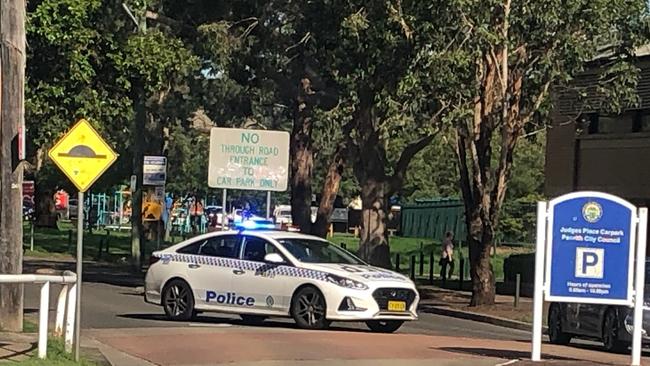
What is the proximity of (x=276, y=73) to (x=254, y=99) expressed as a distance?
18.2 feet

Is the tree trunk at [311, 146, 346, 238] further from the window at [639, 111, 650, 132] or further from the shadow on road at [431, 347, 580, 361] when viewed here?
the shadow on road at [431, 347, 580, 361]

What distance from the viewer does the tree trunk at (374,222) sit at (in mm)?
33594

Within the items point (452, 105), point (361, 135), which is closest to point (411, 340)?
point (452, 105)

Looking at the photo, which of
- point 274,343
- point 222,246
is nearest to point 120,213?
point 222,246

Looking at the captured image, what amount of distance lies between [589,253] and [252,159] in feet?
56.7

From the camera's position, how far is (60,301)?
13930mm

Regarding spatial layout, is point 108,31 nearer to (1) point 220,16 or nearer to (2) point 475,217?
(2) point 475,217

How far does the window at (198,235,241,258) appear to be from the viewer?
20500 millimetres

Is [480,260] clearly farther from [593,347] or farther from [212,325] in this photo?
[212,325]

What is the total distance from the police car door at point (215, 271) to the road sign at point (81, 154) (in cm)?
647

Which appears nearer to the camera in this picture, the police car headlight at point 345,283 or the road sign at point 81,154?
the road sign at point 81,154

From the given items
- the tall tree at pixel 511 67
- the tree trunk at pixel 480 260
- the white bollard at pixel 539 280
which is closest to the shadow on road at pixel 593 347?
the white bollard at pixel 539 280

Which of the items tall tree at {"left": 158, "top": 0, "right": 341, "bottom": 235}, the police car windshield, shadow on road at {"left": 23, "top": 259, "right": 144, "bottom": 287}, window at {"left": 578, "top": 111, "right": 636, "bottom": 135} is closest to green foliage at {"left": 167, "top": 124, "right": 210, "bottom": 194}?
shadow on road at {"left": 23, "top": 259, "right": 144, "bottom": 287}

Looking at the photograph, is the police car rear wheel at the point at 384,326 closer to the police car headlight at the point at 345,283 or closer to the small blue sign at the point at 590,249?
the police car headlight at the point at 345,283
